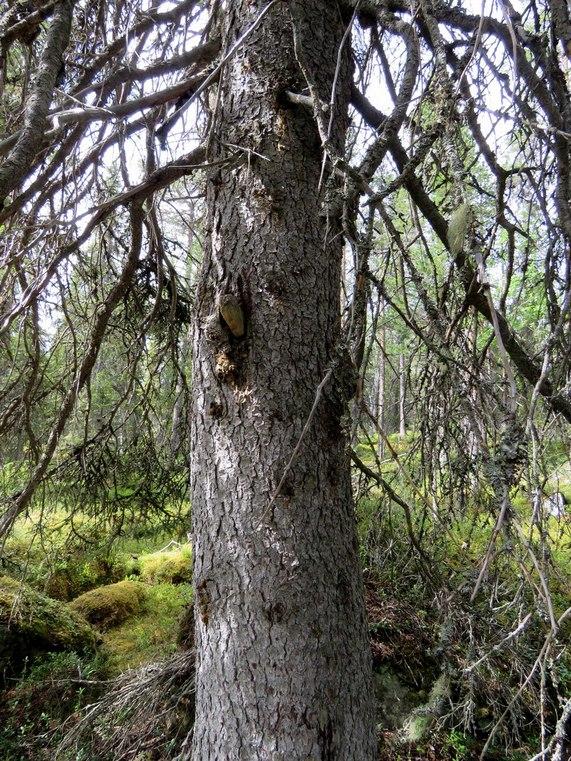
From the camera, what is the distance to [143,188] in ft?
5.80

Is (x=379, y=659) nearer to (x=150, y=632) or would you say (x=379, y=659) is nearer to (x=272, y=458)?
(x=150, y=632)

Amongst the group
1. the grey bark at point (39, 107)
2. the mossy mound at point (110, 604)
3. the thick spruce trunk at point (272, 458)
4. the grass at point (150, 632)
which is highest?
the grey bark at point (39, 107)

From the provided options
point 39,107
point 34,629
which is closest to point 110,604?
point 34,629

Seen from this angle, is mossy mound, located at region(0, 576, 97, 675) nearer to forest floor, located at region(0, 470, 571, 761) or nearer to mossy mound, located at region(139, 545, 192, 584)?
forest floor, located at region(0, 470, 571, 761)

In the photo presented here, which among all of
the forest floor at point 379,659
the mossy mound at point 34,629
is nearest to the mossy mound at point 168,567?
the forest floor at point 379,659

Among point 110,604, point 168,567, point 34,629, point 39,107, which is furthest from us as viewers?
point 168,567

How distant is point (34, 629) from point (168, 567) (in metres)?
1.92

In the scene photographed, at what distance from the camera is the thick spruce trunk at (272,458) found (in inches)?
50.7

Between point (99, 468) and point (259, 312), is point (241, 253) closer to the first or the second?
point (259, 312)

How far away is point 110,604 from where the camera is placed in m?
5.16

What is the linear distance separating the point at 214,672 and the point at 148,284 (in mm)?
2431

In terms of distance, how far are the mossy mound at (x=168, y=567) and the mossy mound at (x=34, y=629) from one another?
4.03ft

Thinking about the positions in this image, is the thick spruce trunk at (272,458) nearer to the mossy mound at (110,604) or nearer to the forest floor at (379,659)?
the forest floor at (379,659)

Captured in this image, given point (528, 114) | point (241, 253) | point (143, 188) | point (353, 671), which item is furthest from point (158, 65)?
point (353, 671)
